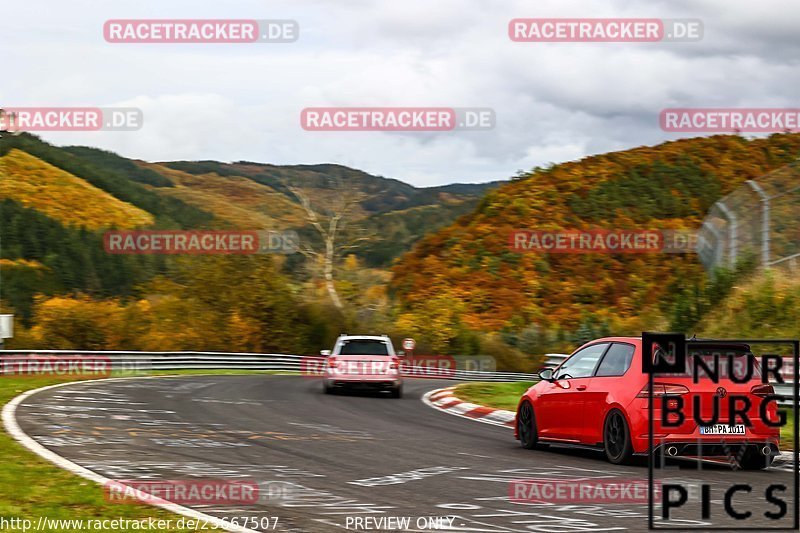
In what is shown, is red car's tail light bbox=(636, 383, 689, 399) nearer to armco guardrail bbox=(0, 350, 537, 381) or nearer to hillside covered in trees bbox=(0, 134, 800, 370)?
hillside covered in trees bbox=(0, 134, 800, 370)

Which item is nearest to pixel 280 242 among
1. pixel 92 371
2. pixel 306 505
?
pixel 92 371

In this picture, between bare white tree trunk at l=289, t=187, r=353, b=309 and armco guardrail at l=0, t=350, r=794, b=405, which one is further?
bare white tree trunk at l=289, t=187, r=353, b=309

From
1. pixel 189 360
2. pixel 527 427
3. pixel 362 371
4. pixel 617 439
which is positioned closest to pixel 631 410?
pixel 617 439

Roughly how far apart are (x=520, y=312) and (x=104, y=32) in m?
56.3

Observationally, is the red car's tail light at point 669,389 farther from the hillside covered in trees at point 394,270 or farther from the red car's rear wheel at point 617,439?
the hillside covered in trees at point 394,270

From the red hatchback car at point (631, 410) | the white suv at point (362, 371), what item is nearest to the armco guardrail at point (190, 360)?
the white suv at point (362, 371)

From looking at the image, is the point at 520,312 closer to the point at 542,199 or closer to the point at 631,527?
the point at 542,199

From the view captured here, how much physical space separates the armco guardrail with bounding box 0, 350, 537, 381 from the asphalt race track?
20300 millimetres

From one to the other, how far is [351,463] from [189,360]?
118 feet

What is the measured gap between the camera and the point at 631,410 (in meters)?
11.7

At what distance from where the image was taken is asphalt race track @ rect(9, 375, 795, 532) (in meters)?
8.39

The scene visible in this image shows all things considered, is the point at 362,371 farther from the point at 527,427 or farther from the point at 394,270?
the point at 394,270

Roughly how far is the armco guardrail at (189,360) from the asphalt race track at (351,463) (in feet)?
66.6

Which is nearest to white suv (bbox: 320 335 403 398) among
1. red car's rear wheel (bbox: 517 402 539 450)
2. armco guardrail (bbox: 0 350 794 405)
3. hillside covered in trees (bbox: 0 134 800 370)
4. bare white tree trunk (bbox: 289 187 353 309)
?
armco guardrail (bbox: 0 350 794 405)
